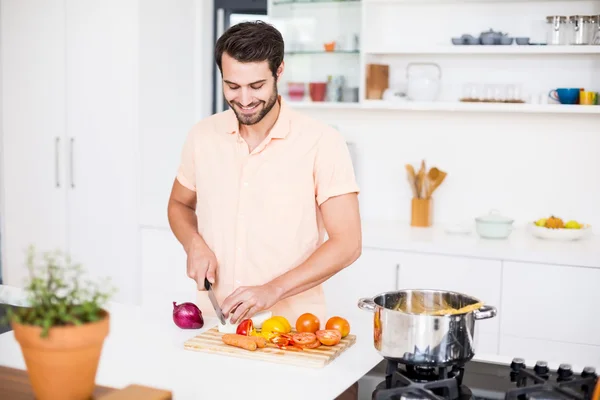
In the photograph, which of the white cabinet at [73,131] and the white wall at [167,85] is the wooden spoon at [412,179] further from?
the white cabinet at [73,131]

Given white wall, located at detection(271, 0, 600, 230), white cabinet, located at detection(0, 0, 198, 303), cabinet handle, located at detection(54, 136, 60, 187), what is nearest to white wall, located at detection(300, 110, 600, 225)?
white wall, located at detection(271, 0, 600, 230)

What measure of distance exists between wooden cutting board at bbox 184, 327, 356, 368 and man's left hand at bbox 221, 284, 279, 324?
71 mm

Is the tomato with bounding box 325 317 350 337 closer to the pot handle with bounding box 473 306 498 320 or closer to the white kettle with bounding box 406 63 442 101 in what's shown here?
the pot handle with bounding box 473 306 498 320

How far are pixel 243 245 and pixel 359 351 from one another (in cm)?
61

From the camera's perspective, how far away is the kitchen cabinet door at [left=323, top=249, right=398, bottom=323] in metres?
3.62

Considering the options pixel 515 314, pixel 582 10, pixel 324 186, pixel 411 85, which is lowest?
pixel 515 314

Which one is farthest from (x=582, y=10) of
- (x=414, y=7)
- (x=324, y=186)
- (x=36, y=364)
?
(x=36, y=364)

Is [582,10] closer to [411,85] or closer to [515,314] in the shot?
[411,85]

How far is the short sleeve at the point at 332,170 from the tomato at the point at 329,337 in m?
0.51

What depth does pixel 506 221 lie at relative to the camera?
143 inches

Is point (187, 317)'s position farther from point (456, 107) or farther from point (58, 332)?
point (456, 107)

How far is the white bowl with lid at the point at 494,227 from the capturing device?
143 inches

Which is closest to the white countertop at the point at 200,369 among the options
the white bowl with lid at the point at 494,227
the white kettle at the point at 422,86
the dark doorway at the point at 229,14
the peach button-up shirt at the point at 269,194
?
the peach button-up shirt at the point at 269,194

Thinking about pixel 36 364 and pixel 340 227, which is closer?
pixel 36 364
